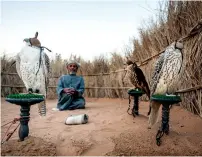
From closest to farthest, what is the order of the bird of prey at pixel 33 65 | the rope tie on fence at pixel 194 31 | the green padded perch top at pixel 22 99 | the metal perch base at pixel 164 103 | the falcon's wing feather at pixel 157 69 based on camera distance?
the green padded perch top at pixel 22 99 < the metal perch base at pixel 164 103 < the bird of prey at pixel 33 65 < the falcon's wing feather at pixel 157 69 < the rope tie on fence at pixel 194 31

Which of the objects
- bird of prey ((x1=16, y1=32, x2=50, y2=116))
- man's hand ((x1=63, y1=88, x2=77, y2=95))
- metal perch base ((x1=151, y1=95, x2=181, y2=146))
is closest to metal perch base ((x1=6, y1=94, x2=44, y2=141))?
bird of prey ((x1=16, y1=32, x2=50, y2=116))

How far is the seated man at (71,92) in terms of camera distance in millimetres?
6473

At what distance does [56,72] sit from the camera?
37.3 ft

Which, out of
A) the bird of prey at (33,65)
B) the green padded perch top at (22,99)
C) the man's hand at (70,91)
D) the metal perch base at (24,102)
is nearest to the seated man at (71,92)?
the man's hand at (70,91)

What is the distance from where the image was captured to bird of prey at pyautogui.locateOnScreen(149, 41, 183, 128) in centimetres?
288

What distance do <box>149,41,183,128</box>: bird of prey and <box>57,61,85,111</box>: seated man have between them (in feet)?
12.1

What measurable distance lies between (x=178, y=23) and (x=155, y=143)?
2.65m

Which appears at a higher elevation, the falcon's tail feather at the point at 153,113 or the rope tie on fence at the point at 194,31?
the rope tie on fence at the point at 194,31

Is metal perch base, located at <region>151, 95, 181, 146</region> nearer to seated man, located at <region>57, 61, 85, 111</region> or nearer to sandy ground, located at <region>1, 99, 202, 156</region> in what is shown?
sandy ground, located at <region>1, 99, 202, 156</region>

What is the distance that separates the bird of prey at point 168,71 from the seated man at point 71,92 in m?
3.69

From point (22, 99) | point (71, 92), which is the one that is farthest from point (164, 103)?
point (71, 92)

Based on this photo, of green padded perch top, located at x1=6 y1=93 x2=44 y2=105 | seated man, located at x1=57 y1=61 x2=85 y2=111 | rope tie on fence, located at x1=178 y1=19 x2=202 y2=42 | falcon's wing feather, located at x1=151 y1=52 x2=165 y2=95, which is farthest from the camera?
seated man, located at x1=57 y1=61 x2=85 y2=111

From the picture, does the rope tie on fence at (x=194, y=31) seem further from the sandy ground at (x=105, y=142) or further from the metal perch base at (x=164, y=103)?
the sandy ground at (x=105, y=142)

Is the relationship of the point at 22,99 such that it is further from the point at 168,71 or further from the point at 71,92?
the point at 71,92
